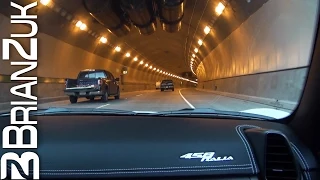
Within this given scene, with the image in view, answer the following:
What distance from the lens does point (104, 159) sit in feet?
7.86

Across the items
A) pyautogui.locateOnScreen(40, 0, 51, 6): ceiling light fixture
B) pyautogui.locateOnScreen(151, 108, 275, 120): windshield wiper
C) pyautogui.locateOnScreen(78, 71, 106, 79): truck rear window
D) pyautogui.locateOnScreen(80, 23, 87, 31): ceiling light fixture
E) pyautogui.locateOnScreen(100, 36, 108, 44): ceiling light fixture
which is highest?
pyautogui.locateOnScreen(40, 0, 51, 6): ceiling light fixture

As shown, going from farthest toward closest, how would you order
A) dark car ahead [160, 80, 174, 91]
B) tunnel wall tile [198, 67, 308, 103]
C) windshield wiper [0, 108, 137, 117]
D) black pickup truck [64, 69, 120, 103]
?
dark car ahead [160, 80, 174, 91], black pickup truck [64, 69, 120, 103], tunnel wall tile [198, 67, 308, 103], windshield wiper [0, 108, 137, 117]

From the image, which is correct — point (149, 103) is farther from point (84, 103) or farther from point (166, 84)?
point (84, 103)

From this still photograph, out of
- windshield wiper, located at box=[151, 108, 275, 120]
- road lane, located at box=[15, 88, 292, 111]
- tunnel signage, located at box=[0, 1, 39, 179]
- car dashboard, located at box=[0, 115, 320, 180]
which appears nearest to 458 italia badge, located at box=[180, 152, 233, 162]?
car dashboard, located at box=[0, 115, 320, 180]

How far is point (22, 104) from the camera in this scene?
2.65 metres

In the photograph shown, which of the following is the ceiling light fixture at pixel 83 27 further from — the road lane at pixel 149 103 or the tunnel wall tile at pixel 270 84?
the tunnel wall tile at pixel 270 84

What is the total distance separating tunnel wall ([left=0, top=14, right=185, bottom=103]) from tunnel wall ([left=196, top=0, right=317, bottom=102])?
2.01 meters

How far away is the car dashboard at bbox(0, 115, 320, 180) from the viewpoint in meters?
2.33

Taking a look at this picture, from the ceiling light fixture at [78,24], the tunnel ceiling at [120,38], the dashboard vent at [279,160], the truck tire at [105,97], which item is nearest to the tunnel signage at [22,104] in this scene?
the tunnel ceiling at [120,38]

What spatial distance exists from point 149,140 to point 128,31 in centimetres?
186

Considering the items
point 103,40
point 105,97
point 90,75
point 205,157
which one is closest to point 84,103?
point 90,75

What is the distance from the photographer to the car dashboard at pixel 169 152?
91.6 inches

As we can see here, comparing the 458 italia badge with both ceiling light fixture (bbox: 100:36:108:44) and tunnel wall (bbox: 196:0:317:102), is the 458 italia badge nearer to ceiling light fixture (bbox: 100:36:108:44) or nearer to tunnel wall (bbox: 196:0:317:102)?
tunnel wall (bbox: 196:0:317:102)

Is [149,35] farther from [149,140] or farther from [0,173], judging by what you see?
[0,173]
